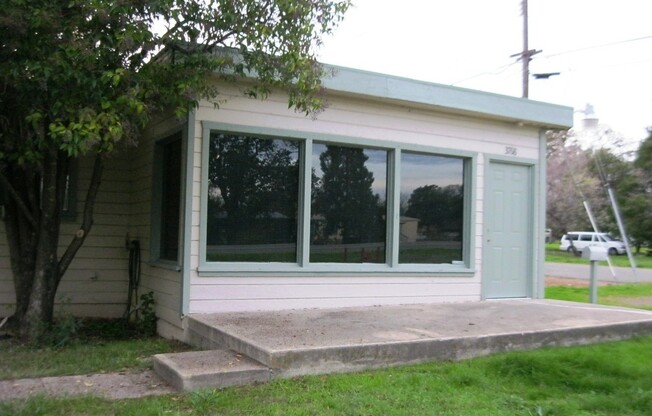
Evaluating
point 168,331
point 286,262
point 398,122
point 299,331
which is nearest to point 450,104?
point 398,122

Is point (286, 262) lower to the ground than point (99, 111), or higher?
lower

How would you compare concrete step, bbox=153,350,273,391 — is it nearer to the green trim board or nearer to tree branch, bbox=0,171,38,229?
the green trim board

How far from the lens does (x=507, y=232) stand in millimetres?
9953

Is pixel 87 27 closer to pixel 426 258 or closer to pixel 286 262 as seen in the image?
pixel 286 262

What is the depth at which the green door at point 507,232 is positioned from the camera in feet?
31.9

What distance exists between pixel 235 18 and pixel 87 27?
4.69 feet

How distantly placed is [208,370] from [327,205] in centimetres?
359

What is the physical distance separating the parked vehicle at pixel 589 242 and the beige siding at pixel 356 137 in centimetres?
3091

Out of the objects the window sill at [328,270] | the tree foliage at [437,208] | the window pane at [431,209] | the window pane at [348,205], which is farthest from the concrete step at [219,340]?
the tree foliage at [437,208]

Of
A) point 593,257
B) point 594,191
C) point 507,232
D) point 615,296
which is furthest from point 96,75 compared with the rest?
point 594,191

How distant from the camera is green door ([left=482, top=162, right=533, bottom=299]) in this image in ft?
31.9

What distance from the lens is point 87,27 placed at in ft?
18.9

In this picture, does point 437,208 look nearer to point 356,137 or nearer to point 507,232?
point 507,232

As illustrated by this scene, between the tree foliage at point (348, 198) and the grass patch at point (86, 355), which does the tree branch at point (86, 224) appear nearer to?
the grass patch at point (86, 355)
